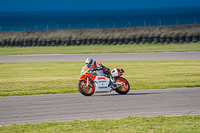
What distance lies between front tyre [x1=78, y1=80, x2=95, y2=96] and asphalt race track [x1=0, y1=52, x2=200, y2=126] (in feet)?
0.60

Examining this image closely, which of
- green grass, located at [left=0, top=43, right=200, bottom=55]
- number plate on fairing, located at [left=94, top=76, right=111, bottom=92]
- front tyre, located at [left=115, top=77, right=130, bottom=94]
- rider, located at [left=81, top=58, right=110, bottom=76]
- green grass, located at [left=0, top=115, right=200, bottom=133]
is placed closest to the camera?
green grass, located at [left=0, top=115, right=200, bottom=133]

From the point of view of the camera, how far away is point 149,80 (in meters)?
15.2

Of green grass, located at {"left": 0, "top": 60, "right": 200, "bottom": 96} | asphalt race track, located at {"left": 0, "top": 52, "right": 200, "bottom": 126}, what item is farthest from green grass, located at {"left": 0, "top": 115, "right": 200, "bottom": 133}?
green grass, located at {"left": 0, "top": 60, "right": 200, "bottom": 96}

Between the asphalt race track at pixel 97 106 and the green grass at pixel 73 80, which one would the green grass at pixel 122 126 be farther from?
the green grass at pixel 73 80

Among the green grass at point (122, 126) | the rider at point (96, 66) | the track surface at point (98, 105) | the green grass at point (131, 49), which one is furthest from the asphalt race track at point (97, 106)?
the green grass at point (131, 49)

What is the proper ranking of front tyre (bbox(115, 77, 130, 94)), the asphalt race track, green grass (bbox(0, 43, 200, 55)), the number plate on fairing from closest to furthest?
the asphalt race track
the number plate on fairing
front tyre (bbox(115, 77, 130, 94))
green grass (bbox(0, 43, 200, 55))

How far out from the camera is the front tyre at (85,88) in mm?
11258

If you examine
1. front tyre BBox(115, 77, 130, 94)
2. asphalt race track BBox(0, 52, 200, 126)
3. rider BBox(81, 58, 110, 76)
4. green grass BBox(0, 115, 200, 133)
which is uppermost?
rider BBox(81, 58, 110, 76)

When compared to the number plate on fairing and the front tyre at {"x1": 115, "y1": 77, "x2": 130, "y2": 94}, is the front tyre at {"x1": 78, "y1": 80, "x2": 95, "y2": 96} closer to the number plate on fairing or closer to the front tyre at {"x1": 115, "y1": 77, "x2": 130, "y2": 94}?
the number plate on fairing

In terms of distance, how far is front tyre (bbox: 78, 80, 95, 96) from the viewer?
443 inches

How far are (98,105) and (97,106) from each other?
5.4 inches

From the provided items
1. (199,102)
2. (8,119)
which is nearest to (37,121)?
(8,119)

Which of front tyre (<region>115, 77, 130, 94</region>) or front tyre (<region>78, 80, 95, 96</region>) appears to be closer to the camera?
front tyre (<region>78, 80, 95, 96</region>)

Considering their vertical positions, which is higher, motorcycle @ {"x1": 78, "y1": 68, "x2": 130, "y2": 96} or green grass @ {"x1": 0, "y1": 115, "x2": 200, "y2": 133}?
motorcycle @ {"x1": 78, "y1": 68, "x2": 130, "y2": 96}
